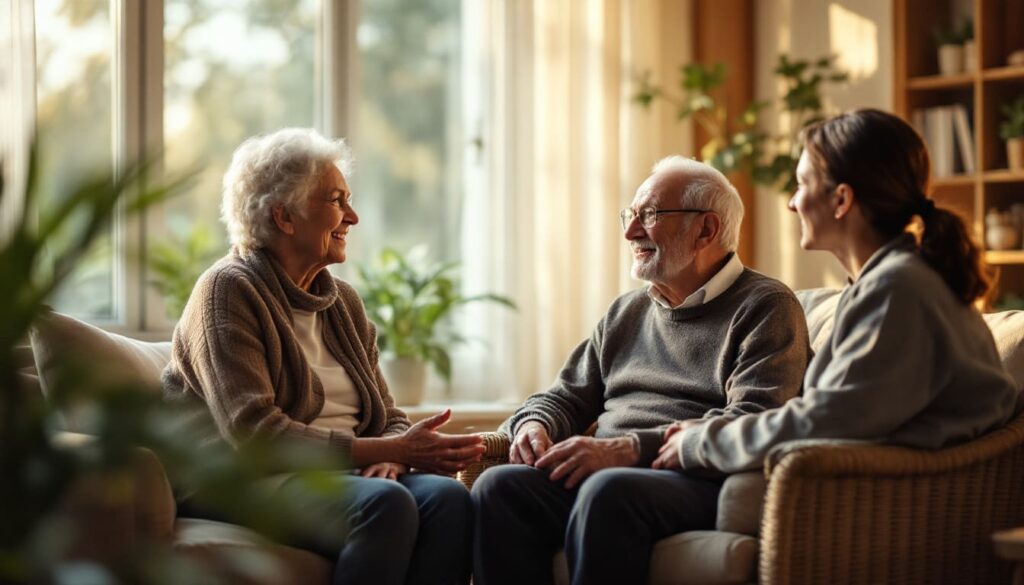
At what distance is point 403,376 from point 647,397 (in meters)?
1.71

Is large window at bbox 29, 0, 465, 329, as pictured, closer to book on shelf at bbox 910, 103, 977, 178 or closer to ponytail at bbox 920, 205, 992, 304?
book on shelf at bbox 910, 103, 977, 178

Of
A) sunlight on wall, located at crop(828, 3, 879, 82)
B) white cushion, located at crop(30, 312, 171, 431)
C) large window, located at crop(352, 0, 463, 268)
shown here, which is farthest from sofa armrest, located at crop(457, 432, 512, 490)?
sunlight on wall, located at crop(828, 3, 879, 82)

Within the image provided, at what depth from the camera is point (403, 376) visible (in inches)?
165

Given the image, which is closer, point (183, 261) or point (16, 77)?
point (16, 77)

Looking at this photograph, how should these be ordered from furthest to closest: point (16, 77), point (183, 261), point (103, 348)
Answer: point (183, 261), point (16, 77), point (103, 348)

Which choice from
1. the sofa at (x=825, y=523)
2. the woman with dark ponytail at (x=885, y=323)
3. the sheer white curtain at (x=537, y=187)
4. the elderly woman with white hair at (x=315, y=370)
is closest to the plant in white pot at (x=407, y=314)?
the sheer white curtain at (x=537, y=187)

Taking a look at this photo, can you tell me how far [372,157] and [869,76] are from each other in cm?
188

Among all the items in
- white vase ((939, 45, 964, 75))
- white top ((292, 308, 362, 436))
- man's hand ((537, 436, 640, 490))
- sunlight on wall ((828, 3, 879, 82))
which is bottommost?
man's hand ((537, 436, 640, 490))

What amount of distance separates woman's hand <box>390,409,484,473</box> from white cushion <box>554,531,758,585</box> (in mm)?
482

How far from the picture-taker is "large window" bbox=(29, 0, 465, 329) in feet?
12.3

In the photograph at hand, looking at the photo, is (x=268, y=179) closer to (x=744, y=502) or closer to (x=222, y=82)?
(x=744, y=502)

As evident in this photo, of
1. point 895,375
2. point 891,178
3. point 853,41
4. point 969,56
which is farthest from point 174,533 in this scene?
point 853,41

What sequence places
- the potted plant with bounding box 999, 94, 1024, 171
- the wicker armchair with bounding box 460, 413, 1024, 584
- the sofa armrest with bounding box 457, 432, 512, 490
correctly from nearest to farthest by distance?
the wicker armchair with bounding box 460, 413, 1024, 584 → the sofa armrest with bounding box 457, 432, 512, 490 → the potted plant with bounding box 999, 94, 1024, 171

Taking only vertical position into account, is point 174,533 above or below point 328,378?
below
